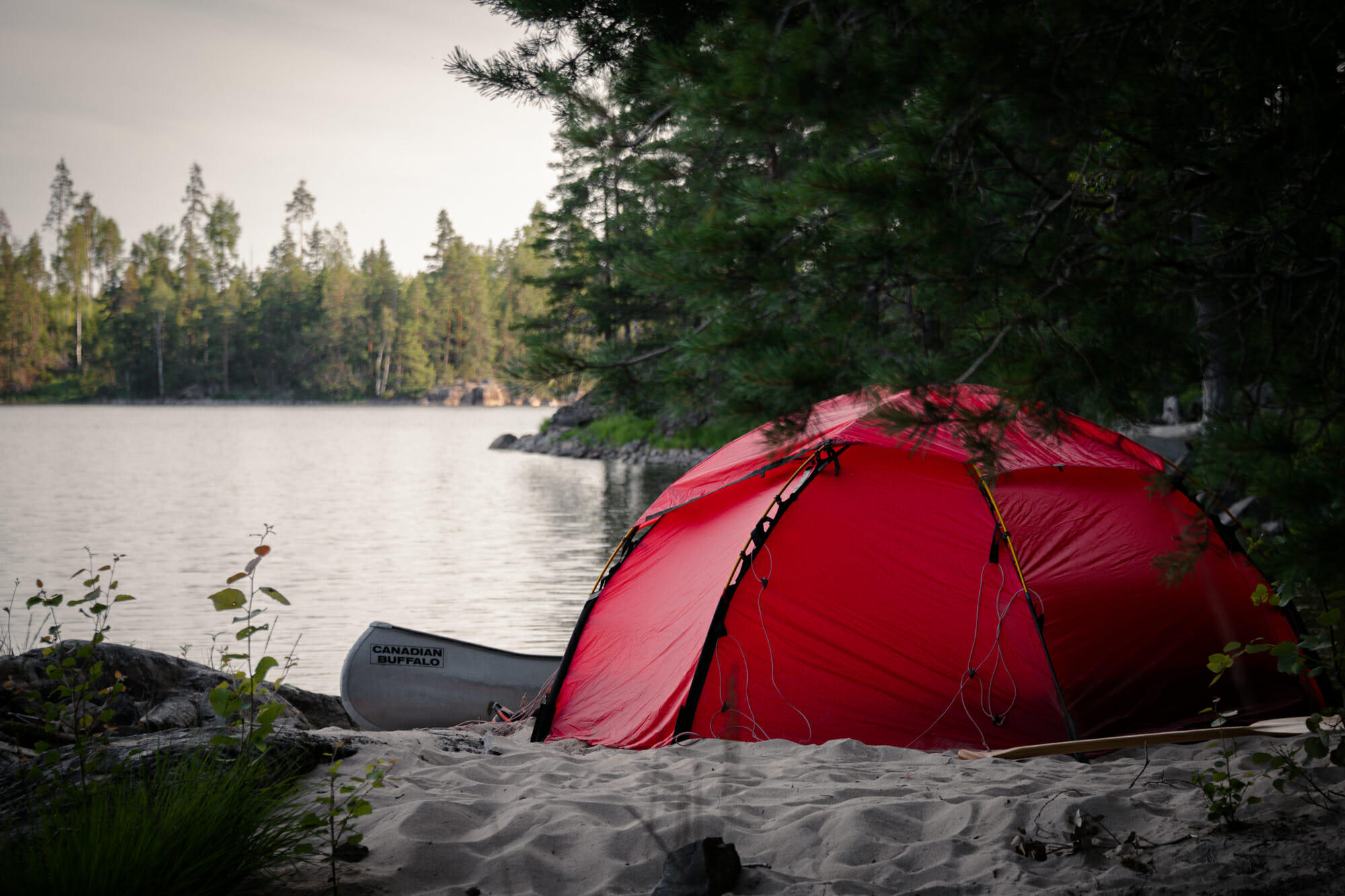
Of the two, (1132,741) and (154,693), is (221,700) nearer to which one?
(154,693)

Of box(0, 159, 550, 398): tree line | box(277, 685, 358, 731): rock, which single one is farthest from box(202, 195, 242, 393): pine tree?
box(277, 685, 358, 731): rock

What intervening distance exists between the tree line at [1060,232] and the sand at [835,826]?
33.4 inches

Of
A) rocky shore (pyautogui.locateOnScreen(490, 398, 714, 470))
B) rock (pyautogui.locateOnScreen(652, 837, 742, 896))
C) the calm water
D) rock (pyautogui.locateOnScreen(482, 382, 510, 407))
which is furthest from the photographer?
rock (pyautogui.locateOnScreen(482, 382, 510, 407))

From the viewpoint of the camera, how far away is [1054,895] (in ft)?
8.02

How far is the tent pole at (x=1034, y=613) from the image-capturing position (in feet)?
13.7

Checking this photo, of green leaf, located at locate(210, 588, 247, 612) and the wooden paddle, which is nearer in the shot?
green leaf, located at locate(210, 588, 247, 612)

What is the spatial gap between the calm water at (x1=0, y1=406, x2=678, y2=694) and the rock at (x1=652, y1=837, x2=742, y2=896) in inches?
150

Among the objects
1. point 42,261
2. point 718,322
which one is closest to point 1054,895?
point 718,322

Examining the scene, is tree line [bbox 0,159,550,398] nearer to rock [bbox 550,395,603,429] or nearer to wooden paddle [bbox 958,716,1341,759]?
rock [bbox 550,395,603,429]

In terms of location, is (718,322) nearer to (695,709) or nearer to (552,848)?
(552,848)

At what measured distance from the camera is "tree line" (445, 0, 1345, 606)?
6.65ft

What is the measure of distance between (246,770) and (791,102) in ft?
7.86

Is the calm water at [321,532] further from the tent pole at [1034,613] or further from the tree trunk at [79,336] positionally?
the tree trunk at [79,336]

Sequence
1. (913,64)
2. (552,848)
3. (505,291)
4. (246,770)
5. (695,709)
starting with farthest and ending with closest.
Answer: (505,291) → (695,709) → (552,848) → (246,770) → (913,64)
